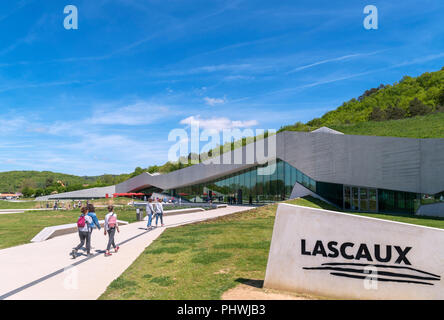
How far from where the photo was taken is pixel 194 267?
26.2 feet

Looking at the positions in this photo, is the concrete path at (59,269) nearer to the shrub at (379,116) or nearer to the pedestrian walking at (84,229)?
the pedestrian walking at (84,229)

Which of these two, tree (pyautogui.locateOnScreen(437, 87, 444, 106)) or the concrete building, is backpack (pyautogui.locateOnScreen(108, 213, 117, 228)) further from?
tree (pyautogui.locateOnScreen(437, 87, 444, 106))

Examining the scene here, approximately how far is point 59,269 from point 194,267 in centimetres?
345

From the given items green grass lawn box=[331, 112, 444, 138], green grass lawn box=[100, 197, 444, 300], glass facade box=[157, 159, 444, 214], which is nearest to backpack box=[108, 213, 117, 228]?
green grass lawn box=[100, 197, 444, 300]

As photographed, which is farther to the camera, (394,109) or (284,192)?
(394,109)

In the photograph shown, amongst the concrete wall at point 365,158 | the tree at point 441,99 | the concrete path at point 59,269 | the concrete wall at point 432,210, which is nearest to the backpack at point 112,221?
the concrete path at point 59,269

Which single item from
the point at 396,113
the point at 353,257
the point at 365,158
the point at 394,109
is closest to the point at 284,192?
the point at 365,158

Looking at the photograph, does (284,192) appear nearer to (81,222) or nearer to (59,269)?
(81,222)

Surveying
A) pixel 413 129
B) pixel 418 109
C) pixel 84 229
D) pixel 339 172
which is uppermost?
pixel 418 109

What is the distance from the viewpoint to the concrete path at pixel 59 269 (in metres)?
6.15

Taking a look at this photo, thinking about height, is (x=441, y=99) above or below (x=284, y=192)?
above

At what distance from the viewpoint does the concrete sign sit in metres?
5.26

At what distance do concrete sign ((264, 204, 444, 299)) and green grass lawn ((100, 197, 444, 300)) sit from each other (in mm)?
1259
